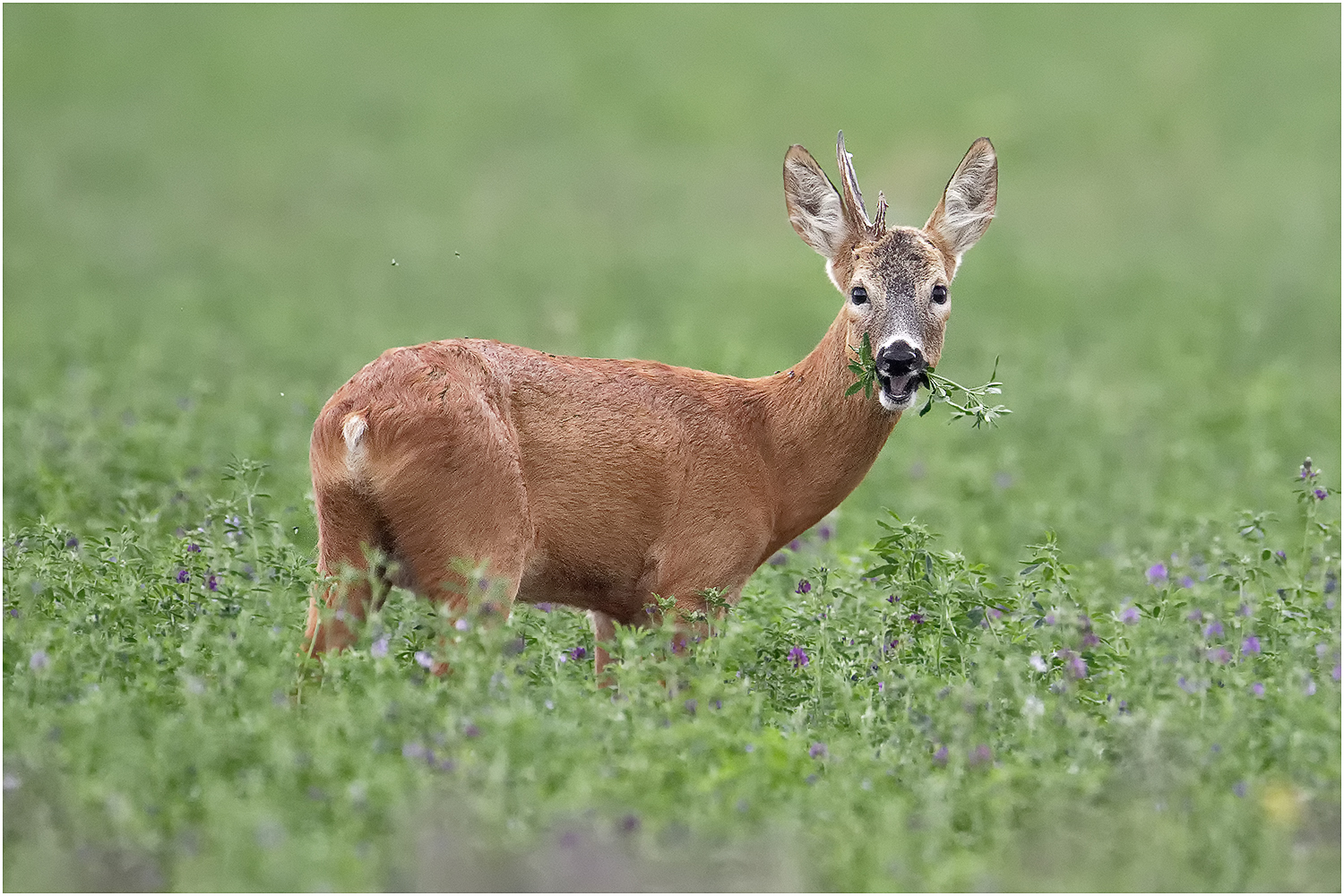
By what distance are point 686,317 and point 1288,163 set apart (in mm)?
9691

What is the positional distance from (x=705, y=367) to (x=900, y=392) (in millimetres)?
4255

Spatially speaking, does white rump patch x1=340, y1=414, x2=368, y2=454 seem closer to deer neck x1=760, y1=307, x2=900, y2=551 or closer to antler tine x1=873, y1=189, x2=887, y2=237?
deer neck x1=760, y1=307, x2=900, y2=551

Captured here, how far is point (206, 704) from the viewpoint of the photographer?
458cm

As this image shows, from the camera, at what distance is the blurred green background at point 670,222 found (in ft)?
32.7

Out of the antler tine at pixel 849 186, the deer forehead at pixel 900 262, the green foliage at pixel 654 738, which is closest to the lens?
the green foliage at pixel 654 738

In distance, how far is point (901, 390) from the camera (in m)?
5.70

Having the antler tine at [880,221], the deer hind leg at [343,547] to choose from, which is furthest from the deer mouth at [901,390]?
the deer hind leg at [343,547]

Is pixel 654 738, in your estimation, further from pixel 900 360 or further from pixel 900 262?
pixel 900 262

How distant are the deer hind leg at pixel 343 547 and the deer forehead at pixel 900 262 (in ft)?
5.78

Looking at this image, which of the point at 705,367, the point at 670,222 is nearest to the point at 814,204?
the point at 705,367

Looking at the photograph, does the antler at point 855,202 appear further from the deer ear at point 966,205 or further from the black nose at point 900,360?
the black nose at point 900,360

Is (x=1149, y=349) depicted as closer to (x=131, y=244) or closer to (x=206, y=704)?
(x=131, y=244)

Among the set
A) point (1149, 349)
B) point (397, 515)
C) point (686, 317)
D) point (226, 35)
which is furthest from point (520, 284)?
point (397, 515)

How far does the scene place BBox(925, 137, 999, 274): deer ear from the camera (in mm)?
6176
